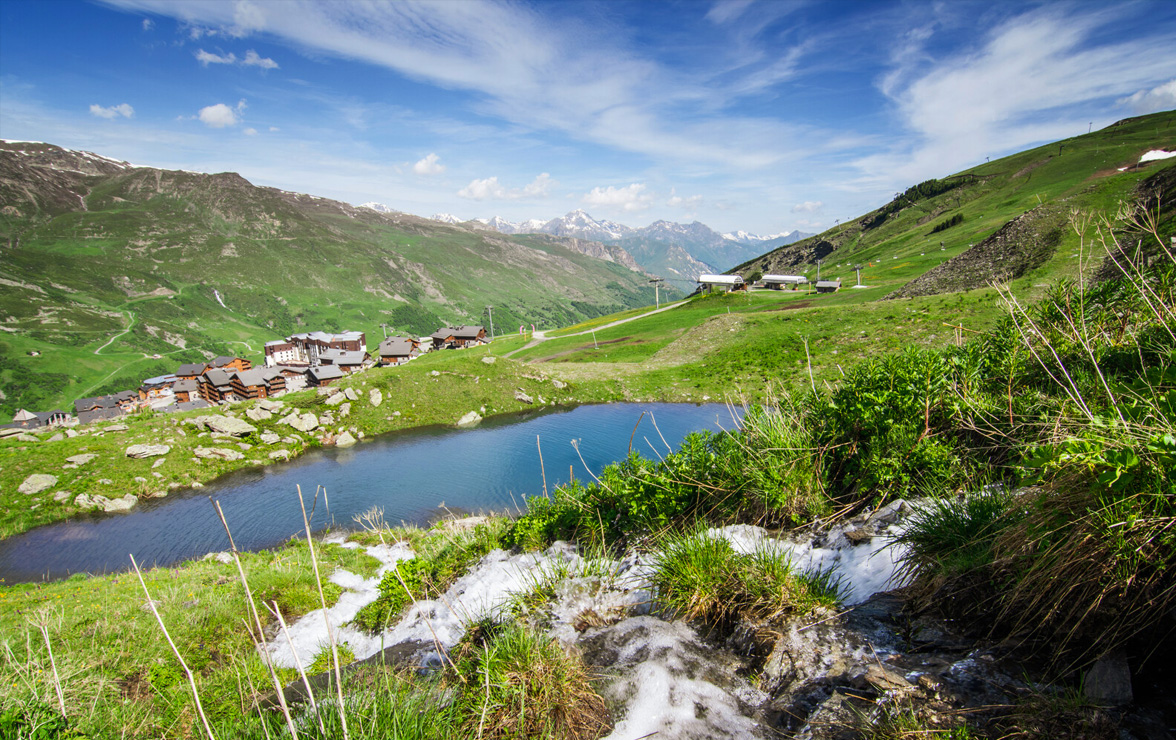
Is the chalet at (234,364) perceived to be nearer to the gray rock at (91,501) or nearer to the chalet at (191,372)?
the chalet at (191,372)

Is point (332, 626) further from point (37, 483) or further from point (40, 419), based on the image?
point (40, 419)

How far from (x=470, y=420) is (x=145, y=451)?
22.7 m

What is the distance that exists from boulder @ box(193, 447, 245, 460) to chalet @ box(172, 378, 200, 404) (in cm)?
9927

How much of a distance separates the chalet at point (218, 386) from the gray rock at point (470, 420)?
70.8 meters

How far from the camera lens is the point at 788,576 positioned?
16.2ft

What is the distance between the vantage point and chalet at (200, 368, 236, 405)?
88312mm

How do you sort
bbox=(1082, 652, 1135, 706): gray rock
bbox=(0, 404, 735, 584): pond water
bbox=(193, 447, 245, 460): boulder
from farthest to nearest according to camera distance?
bbox=(193, 447, 245, 460): boulder, bbox=(0, 404, 735, 584): pond water, bbox=(1082, 652, 1135, 706): gray rock

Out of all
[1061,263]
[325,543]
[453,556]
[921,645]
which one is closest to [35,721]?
[453,556]

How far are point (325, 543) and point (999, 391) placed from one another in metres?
21.4

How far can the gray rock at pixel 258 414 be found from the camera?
3819cm

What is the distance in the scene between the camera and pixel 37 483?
94.4 feet

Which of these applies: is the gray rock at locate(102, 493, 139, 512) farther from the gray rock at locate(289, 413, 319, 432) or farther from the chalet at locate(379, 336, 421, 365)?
the chalet at locate(379, 336, 421, 365)

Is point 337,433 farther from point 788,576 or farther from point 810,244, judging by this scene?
point 810,244

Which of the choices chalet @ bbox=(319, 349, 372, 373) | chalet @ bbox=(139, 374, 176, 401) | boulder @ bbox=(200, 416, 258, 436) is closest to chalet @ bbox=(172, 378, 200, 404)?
chalet @ bbox=(139, 374, 176, 401)
